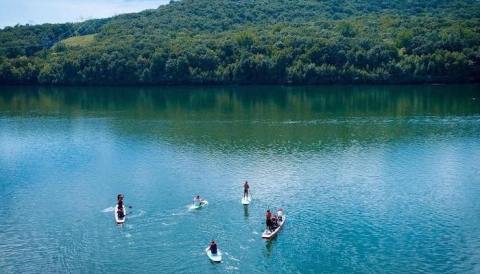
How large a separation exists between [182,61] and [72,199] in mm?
91223

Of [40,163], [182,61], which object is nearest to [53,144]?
[40,163]

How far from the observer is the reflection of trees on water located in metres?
75.1

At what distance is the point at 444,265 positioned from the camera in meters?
35.5

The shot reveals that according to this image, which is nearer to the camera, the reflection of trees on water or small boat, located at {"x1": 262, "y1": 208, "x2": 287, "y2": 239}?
small boat, located at {"x1": 262, "y1": 208, "x2": 287, "y2": 239}

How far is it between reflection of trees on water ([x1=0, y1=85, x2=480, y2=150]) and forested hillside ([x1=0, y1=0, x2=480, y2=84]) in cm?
577

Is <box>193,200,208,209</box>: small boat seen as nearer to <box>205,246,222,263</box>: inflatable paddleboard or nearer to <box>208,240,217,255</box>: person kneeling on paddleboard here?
<box>205,246,222,263</box>: inflatable paddleboard

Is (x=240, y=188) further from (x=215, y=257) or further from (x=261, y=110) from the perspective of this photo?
(x=261, y=110)

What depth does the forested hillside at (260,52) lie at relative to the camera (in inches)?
5138

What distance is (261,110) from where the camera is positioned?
9881 centimetres

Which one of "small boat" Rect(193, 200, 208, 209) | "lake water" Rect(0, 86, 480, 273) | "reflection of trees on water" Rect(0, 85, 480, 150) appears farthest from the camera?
"reflection of trees on water" Rect(0, 85, 480, 150)

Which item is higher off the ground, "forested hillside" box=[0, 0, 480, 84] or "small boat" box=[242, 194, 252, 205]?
"forested hillside" box=[0, 0, 480, 84]

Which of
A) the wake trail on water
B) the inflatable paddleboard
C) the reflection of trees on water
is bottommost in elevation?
the inflatable paddleboard

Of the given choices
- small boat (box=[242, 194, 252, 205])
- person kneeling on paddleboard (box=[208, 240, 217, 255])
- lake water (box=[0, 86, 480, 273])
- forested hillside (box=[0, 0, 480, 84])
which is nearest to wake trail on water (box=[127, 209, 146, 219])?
lake water (box=[0, 86, 480, 273])

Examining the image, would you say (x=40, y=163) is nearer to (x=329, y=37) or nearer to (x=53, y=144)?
(x=53, y=144)
